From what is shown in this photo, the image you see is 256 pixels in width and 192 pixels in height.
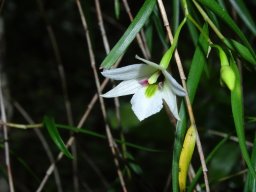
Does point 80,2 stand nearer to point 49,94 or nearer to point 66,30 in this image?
point 49,94

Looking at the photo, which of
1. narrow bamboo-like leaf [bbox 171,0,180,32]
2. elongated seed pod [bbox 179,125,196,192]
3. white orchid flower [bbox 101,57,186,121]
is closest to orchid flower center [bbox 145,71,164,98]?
white orchid flower [bbox 101,57,186,121]

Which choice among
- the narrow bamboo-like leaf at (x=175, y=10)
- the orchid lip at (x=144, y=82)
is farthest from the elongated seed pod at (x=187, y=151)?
the narrow bamboo-like leaf at (x=175, y=10)

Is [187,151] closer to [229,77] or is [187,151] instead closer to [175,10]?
[229,77]

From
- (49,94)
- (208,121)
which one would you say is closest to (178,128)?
(208,121)

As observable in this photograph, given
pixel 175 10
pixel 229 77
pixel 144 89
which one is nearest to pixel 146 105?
pixel 144 89

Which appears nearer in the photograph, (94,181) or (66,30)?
(94,181)

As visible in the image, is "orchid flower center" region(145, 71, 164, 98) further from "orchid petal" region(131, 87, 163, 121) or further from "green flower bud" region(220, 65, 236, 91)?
"green flower bud" region(220, 65, 236, 91)
